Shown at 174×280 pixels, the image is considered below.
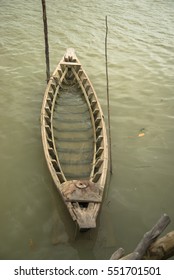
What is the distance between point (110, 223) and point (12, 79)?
6.26m

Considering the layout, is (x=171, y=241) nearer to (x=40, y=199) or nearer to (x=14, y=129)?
(x=40, y=199)

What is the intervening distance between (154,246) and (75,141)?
12.6ft

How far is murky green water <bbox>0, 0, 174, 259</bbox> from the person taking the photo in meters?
5.04

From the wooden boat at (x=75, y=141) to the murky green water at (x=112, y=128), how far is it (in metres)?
0.56

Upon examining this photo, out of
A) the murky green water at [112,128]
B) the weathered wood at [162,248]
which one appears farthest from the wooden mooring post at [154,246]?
the murky green water at [112,128]

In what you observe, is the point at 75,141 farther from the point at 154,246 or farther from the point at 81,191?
the point at 154,246

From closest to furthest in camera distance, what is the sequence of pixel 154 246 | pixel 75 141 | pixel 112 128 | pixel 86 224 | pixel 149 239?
1. pixel 149 239
2. pixel 154 246
3. pixel 86 224
4. pixel 75 141
5. pixel 112 128

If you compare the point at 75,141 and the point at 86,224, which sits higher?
the point at 75,141

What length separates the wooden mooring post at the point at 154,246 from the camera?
3162 millimetres

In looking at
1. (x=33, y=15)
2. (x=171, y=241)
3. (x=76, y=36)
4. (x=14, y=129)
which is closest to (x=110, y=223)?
(x=171, y=241)

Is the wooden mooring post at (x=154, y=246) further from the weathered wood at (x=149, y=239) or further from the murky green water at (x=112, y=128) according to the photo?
the murky green water at (x=112, y=128)

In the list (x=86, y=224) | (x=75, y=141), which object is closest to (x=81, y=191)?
(x=86, y=224)

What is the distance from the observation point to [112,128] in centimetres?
753

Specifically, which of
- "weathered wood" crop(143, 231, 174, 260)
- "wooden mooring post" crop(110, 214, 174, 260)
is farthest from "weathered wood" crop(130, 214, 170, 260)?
"weathered wood" crop(143, 231, 174, 260)
